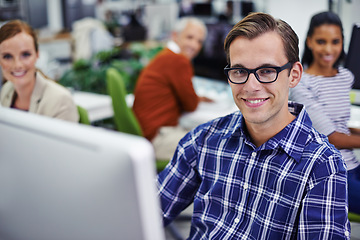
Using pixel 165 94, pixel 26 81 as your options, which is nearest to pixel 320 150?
pixel 26 81

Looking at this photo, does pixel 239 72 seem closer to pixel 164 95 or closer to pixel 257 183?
pixel 257 183

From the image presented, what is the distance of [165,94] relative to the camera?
8.26ft

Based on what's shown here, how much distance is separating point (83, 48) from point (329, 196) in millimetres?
5206

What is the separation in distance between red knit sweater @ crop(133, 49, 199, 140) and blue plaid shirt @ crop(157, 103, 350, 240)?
129 cm

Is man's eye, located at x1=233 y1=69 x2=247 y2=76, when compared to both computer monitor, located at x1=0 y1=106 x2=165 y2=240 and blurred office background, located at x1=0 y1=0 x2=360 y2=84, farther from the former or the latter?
blurred office background, located at x1=0 y1=0 x2=360 y2=84

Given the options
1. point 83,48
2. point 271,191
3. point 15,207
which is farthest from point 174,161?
point 83,48

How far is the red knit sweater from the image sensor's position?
2.48 meters

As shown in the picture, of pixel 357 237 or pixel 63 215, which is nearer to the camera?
pixel 63 215

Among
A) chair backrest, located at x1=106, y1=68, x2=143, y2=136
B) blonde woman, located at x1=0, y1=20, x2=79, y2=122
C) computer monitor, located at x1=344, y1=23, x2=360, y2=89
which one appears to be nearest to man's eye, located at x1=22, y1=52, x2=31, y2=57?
blonde woman, located at x1=0, y1=20, x2=79, y2=122

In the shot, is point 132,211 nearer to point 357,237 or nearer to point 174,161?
point 174,161

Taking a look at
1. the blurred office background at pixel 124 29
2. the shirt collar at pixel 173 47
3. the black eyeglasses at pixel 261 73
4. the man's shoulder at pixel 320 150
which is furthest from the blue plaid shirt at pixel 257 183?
the shirt collar at pixel 173 47

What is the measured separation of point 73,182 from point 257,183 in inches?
22.3

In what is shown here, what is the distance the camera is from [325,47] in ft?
4.42

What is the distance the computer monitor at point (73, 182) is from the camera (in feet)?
1.64
